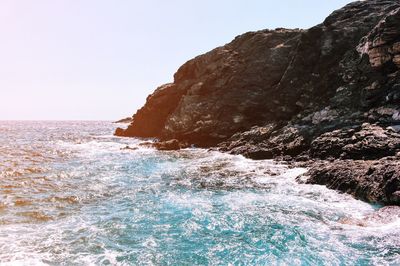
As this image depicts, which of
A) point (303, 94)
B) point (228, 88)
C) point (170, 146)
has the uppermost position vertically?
point (228, 88)

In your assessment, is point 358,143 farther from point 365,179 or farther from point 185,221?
point 185,221

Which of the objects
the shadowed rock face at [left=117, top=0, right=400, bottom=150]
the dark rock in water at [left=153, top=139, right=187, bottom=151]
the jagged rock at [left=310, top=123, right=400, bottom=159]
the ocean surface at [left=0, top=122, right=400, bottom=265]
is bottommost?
the ocean surface at [left=0, top=122, right=400, bottom=265]

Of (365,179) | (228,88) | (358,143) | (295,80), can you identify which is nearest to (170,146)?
(228,88)

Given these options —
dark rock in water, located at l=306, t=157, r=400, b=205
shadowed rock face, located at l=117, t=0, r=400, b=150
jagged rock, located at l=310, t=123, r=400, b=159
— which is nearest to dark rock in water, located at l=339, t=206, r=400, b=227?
dark rock in water, located at l=306, t=157, r=400, b=205

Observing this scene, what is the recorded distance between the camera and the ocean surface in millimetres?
14719

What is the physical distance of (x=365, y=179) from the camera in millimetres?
23562

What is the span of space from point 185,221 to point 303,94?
39.0m

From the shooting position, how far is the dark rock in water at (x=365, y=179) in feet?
69.1

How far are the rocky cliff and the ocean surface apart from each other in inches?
196

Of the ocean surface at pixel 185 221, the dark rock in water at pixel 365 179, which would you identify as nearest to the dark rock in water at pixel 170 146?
the ocean surface at pixel 185 221

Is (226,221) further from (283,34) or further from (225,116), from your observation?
(283,34)

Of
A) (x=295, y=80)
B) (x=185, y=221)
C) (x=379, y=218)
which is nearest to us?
(x=379, y=218)

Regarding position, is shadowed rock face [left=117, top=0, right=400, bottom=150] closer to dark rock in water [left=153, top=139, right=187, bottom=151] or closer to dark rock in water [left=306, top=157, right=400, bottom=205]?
dark rock in water [left=153, top=139, right=187, bottom=151]

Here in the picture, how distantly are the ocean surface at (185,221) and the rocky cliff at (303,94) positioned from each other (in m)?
4.99
